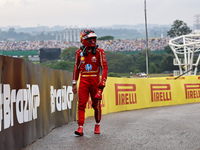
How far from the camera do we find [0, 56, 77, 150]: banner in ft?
18.3

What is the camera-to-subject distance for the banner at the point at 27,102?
5.58m

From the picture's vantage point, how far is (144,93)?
54.9 ft

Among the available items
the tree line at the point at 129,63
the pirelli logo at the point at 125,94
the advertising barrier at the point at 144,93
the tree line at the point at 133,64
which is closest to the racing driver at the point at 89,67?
the advertising barrier at the point at 144,93

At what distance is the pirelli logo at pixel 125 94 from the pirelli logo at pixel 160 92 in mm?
1453

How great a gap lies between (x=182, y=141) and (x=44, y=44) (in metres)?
143

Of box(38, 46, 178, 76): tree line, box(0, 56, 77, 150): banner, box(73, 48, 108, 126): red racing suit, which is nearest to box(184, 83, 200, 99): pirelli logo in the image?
box(0, 56, 77, 150): banner

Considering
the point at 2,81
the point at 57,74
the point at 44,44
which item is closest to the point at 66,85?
the point at 57,74

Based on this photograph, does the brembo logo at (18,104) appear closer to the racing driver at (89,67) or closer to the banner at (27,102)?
the banner at (27,102)

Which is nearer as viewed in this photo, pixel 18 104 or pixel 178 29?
pixel 18 104

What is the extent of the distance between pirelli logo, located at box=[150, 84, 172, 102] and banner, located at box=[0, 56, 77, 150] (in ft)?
25.6

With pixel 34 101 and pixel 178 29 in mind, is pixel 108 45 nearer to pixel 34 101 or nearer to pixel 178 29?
pixel 178 29

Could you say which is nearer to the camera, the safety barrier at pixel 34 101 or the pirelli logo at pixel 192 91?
the safety barrier at pixel 34 101

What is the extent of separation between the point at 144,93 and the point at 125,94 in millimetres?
1539

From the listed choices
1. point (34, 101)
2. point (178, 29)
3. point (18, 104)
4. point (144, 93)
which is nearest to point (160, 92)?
point (144, 93)
